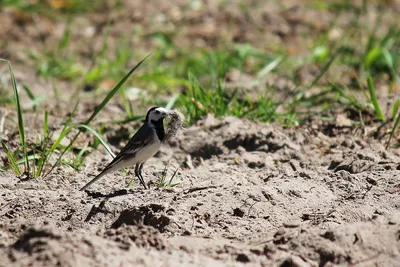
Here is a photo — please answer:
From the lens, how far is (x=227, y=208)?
13.9ft

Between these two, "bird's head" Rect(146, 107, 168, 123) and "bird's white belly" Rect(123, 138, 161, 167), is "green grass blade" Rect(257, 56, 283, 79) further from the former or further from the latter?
"bird's white belly" Rect(123, 138, 161, 167)

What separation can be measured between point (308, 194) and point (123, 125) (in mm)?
2227

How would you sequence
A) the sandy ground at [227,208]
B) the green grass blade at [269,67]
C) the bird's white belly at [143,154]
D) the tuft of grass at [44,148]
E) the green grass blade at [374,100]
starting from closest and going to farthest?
the sandy ground at [227,208], the tuft of grass at [44,148], the bird's white belly at [143,154], the green grass blade at [374,100], the green grass blade at [269,67]

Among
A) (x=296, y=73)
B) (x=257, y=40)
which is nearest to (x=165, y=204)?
(x=296, y=73)

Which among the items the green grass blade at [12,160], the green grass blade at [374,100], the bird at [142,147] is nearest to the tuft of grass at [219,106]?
the green grass blade at [374,100]

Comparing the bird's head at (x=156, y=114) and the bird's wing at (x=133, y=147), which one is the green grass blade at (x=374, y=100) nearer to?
the bird's head at (x=156, y=114)

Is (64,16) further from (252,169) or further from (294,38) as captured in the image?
(252,169)

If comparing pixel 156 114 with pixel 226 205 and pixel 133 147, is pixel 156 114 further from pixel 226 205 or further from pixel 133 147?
pixel 226 205

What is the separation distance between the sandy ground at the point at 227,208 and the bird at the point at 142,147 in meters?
0.16

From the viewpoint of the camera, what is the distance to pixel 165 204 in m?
4.10

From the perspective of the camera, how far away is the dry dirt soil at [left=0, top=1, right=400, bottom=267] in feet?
11.5

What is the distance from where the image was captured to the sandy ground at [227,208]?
351 centimetres

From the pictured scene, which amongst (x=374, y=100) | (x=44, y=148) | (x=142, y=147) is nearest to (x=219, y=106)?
(x=374, y=100)

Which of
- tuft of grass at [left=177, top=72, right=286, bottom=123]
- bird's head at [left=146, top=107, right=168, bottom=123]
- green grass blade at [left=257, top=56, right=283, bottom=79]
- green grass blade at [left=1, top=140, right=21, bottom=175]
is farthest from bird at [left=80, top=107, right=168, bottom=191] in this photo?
green grass blade at [left=257, top=56, right=283, bottom=79]
